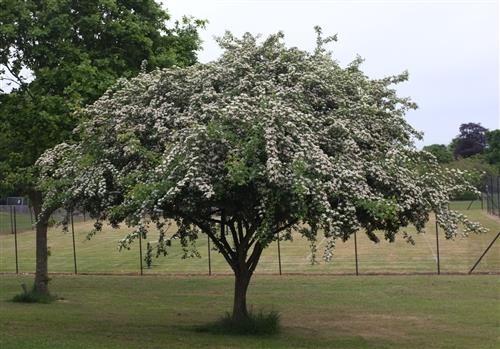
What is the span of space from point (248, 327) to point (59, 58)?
861 centimetres

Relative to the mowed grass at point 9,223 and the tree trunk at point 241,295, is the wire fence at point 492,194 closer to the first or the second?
the mowed grass at point 9,223

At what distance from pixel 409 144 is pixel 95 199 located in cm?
597

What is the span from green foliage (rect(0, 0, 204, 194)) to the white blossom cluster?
11.4 ft

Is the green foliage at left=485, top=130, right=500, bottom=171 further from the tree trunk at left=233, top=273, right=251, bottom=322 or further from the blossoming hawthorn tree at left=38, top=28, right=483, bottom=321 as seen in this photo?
the blossoming hawthorn tree at left=38, top=28, right=483, bottom=321

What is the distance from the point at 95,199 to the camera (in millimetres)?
13430

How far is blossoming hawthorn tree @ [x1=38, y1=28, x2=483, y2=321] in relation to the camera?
37.0 feet

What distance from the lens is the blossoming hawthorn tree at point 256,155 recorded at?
1128 cm

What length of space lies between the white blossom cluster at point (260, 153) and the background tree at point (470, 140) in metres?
136

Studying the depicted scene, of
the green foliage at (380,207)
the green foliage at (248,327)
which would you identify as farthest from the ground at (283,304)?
the green foliage at (380,207)

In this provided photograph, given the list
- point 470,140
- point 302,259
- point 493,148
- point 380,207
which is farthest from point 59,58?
point 470,140

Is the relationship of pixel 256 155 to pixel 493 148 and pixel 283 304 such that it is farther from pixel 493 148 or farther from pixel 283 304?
pixel 493 148

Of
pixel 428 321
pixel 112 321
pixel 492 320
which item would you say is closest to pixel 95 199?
pixel 112 321

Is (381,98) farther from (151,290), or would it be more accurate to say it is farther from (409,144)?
(151,290)

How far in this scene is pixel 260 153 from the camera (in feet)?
37.2
